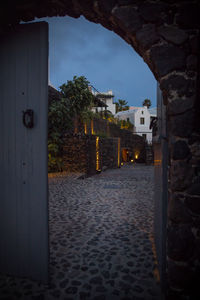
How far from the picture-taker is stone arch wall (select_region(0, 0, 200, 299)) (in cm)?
158

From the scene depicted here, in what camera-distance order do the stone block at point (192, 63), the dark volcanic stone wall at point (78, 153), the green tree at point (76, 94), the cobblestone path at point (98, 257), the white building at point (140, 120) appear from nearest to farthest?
the stone block at point (192, 63) < the cobblestone path at point (98, 257) < the dark volcanic stone wall at point (78, 153) < the green tree at point (76, 94) < the white building at point (140, 120)

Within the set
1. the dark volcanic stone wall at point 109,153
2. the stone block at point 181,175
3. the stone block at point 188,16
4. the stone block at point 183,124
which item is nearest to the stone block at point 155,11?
the stone block at point 188,16

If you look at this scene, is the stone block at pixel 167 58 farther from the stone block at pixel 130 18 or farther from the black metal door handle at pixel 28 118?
the black metal door handle at pixel 28 118

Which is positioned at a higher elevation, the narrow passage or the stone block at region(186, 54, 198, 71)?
the stone block at region(186, 54, 198, 71)

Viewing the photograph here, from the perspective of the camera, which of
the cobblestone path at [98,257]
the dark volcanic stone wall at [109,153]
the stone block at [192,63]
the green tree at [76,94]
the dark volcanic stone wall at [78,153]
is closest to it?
the stone block at [192,63]

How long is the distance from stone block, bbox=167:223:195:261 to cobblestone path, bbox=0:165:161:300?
0.63 meters

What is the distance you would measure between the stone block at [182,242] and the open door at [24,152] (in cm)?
131

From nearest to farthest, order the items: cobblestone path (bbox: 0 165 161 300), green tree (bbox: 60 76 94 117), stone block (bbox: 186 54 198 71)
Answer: stone block (bbox: 186 54 198 71) → cobblestone path (bbox: 0 165 161 300) → green tree (bbox: 60 76 94 117)

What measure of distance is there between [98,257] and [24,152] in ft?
5.82

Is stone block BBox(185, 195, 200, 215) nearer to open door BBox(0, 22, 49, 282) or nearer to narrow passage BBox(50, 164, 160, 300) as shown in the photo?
narrow passage BBox(50, 164, 160, 300)

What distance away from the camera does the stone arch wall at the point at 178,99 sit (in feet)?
5.17

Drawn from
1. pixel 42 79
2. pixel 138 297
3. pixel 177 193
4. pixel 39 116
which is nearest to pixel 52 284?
pixel 138 297

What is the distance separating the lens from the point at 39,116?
2025 millimetres

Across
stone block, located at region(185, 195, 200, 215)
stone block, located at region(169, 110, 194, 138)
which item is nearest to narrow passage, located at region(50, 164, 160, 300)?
stone block, located at region(185, 195, 200, 215)
